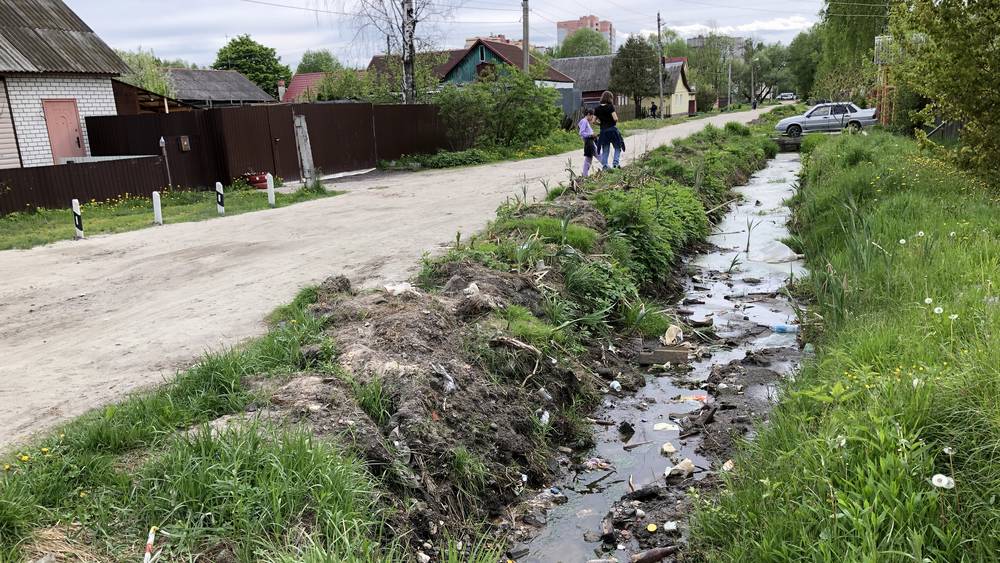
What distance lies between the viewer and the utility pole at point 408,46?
2638 centimetres

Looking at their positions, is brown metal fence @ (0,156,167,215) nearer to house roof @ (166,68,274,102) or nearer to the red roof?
house roof @ (166,68,274,102)

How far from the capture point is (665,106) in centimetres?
7294

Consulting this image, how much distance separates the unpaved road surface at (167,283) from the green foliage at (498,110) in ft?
37.5

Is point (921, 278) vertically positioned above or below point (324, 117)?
below

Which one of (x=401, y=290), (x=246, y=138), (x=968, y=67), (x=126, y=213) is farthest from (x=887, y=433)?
(x=246, y=138)

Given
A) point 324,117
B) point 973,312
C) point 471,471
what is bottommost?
point 471,471

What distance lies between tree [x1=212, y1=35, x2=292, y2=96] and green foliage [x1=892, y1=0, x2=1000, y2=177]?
7044 cm

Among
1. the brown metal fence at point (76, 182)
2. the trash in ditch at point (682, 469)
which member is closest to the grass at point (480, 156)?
the brown metal fence at point (76, 182)

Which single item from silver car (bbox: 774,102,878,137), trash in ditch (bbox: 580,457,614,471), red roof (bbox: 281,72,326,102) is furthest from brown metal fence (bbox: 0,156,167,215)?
red roof (bbox: 281,72,326,102)

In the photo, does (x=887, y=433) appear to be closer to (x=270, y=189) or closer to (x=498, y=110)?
(x=270, y=189)

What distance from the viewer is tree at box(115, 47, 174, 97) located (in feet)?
122

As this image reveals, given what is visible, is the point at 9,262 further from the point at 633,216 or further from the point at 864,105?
the point at 864,105

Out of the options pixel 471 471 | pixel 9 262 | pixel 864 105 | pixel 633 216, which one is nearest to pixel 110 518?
pixel 471 471

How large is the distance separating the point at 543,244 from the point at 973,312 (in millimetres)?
5033
